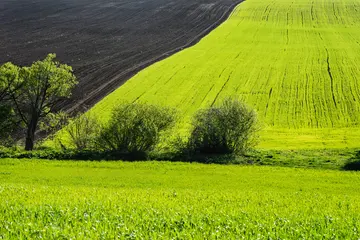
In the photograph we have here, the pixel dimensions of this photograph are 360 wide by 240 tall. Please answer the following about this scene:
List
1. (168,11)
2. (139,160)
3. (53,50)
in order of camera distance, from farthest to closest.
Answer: (168,11) → (53,50) → (139,160)

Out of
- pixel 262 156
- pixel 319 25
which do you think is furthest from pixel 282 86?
pixel 319 25

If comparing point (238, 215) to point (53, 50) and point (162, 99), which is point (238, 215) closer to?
point (162, 99)

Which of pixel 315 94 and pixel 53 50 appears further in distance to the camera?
pixel 53 50

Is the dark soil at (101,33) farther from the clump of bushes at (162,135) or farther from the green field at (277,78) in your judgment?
the clump of bushes at (162,135)

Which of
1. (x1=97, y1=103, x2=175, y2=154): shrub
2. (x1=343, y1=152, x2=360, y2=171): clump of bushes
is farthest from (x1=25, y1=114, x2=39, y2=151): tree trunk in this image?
(x1=343, y1=152, x2=360, y2=171): clump of bushes

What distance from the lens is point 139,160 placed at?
35.9 m

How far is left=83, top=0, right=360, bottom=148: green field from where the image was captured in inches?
2105

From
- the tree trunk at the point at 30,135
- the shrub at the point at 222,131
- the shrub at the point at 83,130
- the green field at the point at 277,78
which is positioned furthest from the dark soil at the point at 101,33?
the shrub at the point at 222,131

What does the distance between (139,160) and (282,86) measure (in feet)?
121

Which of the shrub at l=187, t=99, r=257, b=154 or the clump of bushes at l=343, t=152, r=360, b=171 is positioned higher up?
the shrub at l=187, t=99, r=257, b=154

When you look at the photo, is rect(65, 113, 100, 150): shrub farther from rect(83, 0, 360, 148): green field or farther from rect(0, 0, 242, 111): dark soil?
rect(0, 0, 242, 111): dark soil

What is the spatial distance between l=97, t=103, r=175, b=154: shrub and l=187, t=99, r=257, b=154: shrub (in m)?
2.54

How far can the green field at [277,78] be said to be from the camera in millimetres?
53469

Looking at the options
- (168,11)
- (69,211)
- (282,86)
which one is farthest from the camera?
(168,11)
